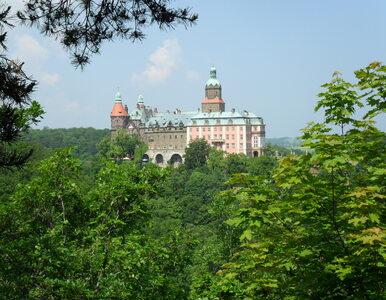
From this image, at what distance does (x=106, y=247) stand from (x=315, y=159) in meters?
5.31

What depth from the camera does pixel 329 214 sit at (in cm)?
963

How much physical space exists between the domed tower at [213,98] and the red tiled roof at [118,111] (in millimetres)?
16717

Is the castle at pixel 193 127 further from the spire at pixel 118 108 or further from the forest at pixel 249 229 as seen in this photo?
the forest at pixel 249 229

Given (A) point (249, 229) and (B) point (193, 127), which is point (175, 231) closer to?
(A) point (249, 229)

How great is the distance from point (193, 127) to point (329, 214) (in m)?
99.2

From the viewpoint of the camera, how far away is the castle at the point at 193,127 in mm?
104875

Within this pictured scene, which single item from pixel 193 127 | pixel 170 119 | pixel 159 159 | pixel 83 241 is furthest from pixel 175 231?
pixel 170 119

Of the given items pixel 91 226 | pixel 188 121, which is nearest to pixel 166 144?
pixel 188 121

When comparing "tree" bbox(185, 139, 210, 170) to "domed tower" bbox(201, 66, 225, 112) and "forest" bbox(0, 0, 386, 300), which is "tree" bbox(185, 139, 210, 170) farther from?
"forest" bbox(0, 0, 386, 300)

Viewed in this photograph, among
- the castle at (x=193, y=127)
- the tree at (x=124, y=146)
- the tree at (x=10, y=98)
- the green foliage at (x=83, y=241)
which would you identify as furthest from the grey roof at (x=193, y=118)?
the tree at (x=10, y=98)

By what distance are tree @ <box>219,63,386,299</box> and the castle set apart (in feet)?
302

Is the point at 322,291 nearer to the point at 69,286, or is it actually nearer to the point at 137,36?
the point at 69,286

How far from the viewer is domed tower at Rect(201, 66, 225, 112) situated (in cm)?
11281

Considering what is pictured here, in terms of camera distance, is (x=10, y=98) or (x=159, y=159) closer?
(x=10, y=98)
